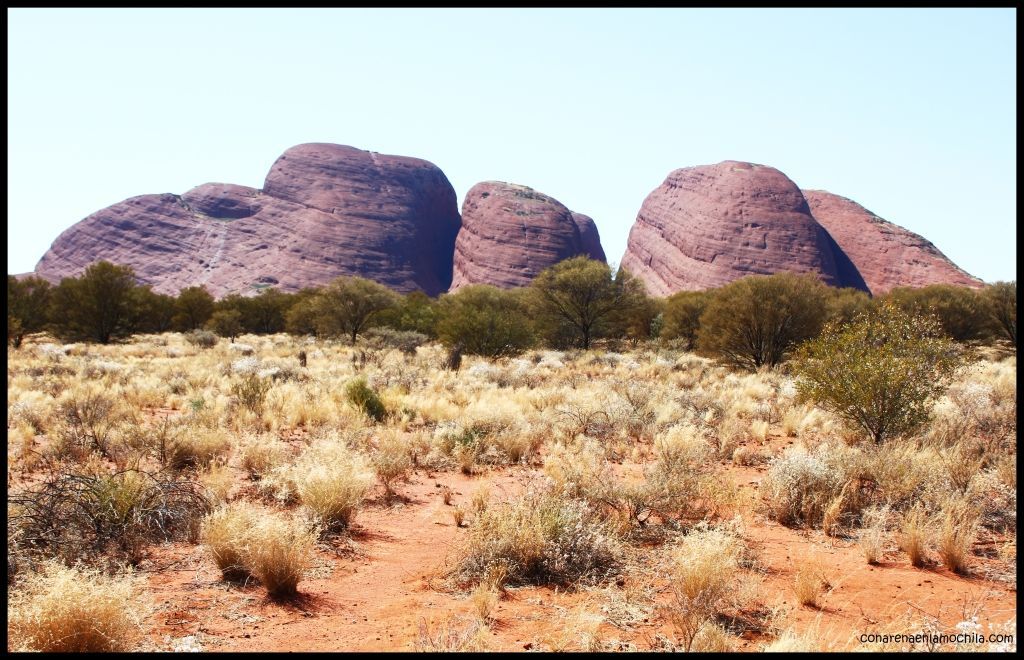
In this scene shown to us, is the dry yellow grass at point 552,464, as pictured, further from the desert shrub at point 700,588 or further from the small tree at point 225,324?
the small tree at point 225,324

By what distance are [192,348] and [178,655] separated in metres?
28.2

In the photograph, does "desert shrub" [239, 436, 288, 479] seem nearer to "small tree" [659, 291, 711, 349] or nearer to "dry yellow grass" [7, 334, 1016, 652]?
"dry yellow grass" [7, 334, 1016, 652]

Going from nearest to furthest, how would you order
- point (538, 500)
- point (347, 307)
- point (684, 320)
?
A: 1. point (538, 500)
2. point (347, 307)
3. point (684, 320)

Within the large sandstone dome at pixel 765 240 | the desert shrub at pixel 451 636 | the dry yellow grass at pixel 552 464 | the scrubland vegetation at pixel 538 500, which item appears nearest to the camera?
the desert shrub at pixel 451 636

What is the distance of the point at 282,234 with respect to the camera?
113250 mm

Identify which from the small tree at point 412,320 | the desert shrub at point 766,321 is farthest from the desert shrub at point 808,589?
the small tree at point 412,320

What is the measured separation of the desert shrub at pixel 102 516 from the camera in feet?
16.0

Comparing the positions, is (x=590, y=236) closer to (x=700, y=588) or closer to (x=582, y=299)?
(x=582, y=299)

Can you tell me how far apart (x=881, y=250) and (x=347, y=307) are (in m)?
100

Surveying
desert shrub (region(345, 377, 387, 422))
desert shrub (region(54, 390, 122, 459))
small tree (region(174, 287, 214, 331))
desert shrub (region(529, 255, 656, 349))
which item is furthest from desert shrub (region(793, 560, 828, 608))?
small tree (region(174, 287, 214, 331))

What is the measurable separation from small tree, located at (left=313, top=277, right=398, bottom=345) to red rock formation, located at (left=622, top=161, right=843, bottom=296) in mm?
69551

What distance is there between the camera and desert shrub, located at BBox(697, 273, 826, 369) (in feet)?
79.1

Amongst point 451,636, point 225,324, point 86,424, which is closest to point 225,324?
point 225,324

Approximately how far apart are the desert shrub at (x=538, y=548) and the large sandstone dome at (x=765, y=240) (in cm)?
9342
